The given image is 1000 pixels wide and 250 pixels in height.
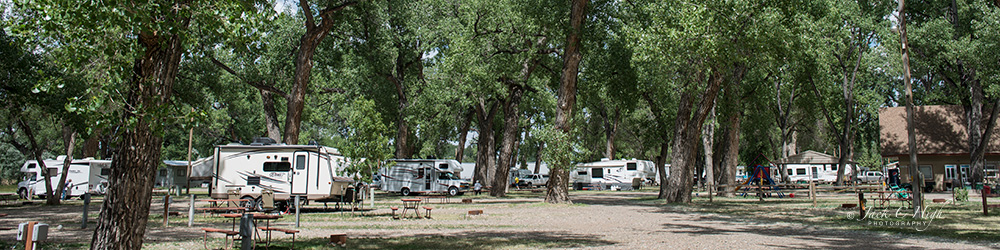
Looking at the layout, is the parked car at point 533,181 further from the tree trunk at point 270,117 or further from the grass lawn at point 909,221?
the grass lawn at point 909,221

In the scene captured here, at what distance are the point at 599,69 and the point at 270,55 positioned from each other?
40.1 feet

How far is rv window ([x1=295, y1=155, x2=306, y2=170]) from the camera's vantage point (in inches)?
733

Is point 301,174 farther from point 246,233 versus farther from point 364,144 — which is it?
point 246,233

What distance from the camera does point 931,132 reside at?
35812 millimetres

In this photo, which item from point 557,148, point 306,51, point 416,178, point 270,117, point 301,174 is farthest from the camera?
point 416,178

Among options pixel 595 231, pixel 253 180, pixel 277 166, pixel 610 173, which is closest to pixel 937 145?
pixel 610 173

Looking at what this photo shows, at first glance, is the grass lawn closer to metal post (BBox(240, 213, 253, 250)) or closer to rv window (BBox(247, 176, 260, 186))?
metal post (BBox(240, 213, 253, 250))

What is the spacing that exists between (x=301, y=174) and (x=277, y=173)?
30.7 inches

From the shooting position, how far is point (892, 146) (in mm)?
36188

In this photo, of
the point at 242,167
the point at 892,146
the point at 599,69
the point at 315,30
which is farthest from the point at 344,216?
the point at 892,146

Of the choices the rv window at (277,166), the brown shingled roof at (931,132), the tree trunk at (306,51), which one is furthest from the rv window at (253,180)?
the brown shingled roof at (931,132)

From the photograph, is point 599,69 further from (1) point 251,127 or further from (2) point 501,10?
(1) point 251,127

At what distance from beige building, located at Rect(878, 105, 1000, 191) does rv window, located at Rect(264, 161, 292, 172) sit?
30.4 metres

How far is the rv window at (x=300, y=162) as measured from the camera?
18606mm
